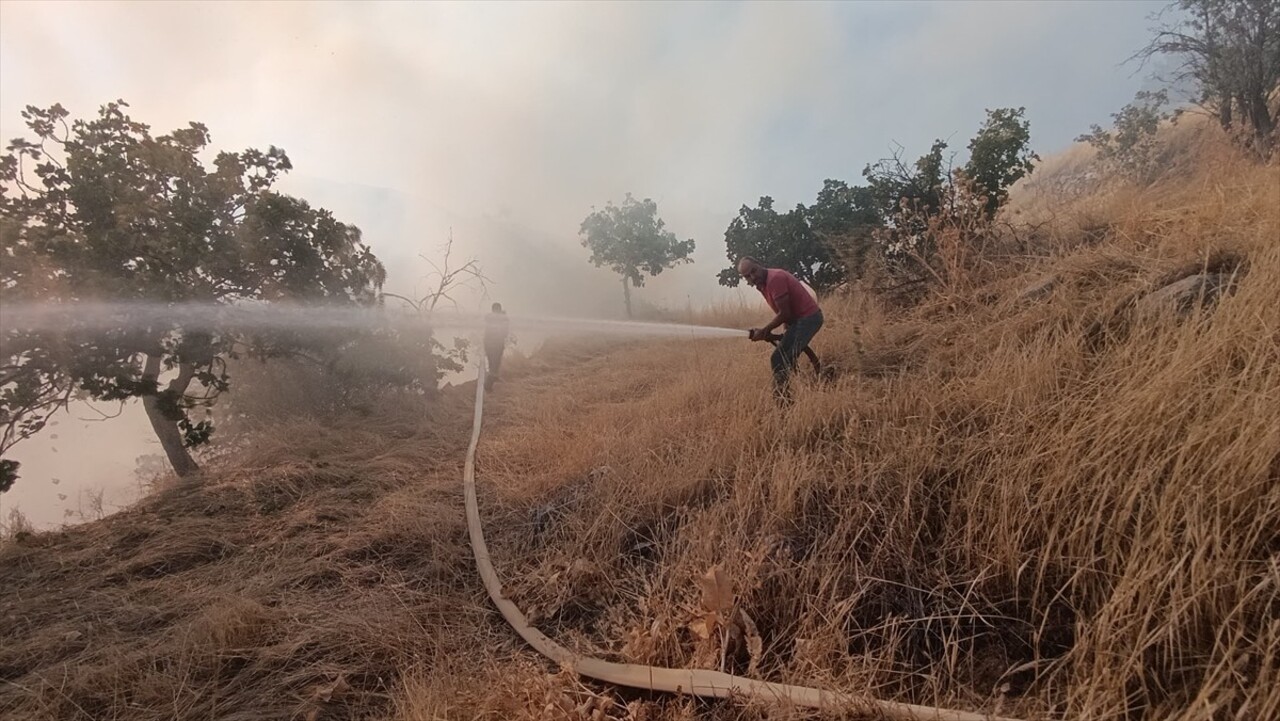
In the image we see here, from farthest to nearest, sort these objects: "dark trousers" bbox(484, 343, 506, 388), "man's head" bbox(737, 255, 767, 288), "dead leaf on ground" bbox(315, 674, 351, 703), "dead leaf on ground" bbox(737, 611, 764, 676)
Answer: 1. "dark trousers" bbox(484, 343, 506, 388)
2. "man's head" bbox(737, 255, 767, 288)
3. "dead leaf on ground" bbox(315, 674, 351, 703)
4. "dead leaf on ground" bbox(737, 611, 764, 676)

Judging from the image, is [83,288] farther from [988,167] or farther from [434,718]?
[988,167]

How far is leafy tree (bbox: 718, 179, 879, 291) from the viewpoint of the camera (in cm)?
1148

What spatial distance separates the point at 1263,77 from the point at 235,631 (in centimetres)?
1352

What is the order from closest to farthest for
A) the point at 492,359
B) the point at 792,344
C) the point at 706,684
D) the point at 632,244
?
the point at 706,684 → the point at 792,344 → the point at 492,359 → the point at 632,244

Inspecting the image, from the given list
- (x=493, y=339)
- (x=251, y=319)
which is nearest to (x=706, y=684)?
(x=251, y=319)

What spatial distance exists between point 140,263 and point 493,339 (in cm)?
490

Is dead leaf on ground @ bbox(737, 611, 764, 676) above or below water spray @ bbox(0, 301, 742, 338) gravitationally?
below

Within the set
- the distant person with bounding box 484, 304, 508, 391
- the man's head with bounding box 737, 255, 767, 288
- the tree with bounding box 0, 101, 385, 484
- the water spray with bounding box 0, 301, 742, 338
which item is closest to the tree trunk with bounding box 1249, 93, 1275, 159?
the man's head with bounding box 737, 255, 767, 288

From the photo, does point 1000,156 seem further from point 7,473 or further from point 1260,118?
point 7,473

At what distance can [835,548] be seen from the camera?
2.85 m

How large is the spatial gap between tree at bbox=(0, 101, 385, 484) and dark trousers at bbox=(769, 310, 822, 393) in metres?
6.59

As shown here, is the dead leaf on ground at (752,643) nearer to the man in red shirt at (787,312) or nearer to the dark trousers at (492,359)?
the man in red shirt at (787,312)

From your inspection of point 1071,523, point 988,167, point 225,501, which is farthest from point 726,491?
point 988,167

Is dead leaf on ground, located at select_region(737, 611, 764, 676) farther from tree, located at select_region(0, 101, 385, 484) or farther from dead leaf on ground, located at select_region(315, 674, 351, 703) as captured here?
tree, located at select_region(0, 101, 385, 484)
